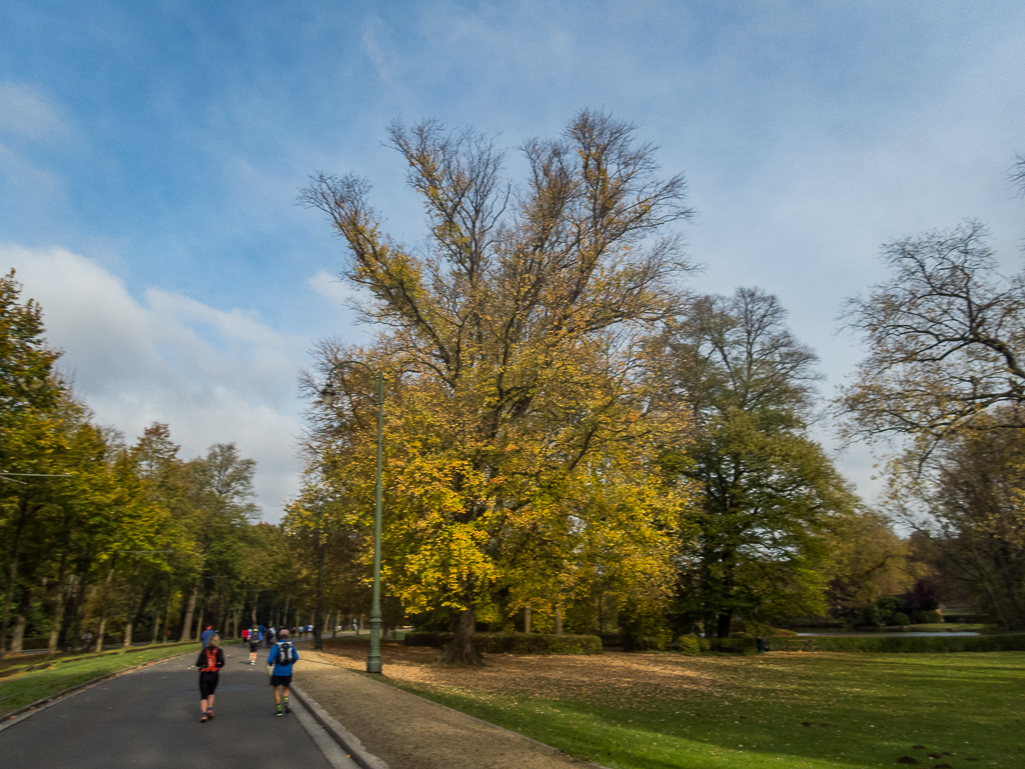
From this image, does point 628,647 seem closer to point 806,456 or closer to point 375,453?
point 806,456

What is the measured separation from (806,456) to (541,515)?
68.0ft

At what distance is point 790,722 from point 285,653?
10504 mm

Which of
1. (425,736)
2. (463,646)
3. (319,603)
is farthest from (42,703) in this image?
(319,603)

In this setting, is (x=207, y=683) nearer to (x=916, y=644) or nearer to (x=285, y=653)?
(x=285, y=653)

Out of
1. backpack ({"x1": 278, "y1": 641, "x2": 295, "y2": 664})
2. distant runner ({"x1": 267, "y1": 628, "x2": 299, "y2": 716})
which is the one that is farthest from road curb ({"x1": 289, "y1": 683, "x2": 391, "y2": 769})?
backpack ({"x1": 278, "y1": 641, "x2": 295, "y2": 664})

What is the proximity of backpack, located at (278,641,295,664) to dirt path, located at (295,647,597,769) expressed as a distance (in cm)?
121

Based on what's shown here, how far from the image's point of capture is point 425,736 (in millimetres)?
9352

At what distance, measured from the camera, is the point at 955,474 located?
3600 cm

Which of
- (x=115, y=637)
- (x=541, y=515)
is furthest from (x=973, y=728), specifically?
(x=115, y=637)

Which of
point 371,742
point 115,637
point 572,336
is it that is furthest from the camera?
point 115,637

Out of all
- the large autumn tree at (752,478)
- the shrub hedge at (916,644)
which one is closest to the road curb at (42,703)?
the large autumn tree at (752,478)

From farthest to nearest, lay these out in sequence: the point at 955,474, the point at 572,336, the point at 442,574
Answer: the point at 955,474 < the point at 572,336 < the point at 442,574

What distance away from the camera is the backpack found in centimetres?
1242

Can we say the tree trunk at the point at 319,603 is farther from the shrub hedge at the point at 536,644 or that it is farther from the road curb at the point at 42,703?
the road curb at the point at 42,703
